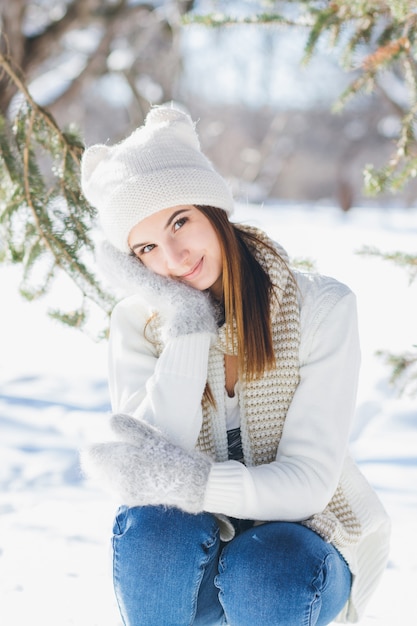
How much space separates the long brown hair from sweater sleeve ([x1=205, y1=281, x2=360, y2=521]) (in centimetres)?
8

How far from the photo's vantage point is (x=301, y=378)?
1336 mm

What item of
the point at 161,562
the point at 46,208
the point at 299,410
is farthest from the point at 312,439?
the point at 46,208

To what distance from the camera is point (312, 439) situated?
127 centimetres

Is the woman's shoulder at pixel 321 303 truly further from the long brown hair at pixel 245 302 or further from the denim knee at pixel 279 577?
the denim knee at pixel 279 577

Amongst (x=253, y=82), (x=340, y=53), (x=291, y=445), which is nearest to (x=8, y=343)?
(x=340, y=53)

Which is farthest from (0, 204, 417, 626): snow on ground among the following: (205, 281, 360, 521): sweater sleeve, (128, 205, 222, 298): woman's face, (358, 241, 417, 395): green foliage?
(205, 281, 360, 521): sweater sleeve

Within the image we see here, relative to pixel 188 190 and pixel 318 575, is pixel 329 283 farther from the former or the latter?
pixel 318 575

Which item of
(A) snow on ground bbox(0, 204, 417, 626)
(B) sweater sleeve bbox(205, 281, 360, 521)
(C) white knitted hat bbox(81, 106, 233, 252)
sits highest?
(C) white knitted hat bbox(81, 106, 233, 252)

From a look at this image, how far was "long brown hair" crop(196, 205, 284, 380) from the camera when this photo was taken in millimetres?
1344

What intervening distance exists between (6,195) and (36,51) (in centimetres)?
262

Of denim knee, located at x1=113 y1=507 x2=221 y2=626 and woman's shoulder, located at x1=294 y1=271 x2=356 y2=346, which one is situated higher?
woman's shoulder, located at x1=294 y1=271 x2=356 y2=346

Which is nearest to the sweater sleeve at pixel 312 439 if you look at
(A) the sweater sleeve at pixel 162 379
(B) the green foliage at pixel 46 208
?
(A) the sweater sleeve at pixel 162 379

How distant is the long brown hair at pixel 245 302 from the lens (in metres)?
1.34

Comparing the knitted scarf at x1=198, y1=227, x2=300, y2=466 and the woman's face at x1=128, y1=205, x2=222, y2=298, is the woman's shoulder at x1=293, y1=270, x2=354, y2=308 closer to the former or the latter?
the knitted scarf at x1=198, y1=227, x2=300, y2=466
